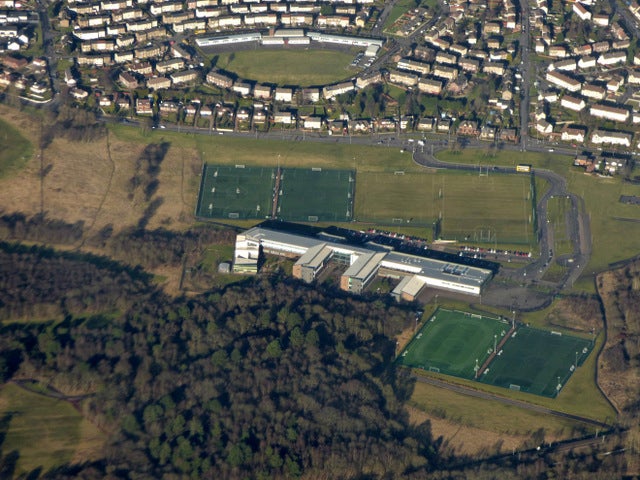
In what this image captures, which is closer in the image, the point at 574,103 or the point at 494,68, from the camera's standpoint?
the point at 574,103

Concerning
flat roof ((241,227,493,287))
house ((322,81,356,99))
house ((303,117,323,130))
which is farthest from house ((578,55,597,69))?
flat roof ((241,227,493,287))

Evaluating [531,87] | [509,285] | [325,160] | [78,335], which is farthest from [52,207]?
[531,87]

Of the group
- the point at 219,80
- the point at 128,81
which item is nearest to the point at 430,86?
the point at 219,80

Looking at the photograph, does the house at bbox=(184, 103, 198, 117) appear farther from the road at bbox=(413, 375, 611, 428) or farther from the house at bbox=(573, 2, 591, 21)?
the house at bbox=(573, 2, 591, 21)

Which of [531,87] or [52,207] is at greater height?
[531,87]

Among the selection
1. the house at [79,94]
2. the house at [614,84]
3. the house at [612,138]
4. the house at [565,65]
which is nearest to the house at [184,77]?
the house at [79,94]

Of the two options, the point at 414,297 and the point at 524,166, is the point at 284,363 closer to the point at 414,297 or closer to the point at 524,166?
the point at 414,297

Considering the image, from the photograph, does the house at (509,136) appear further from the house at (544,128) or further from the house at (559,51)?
the house at (559,51)

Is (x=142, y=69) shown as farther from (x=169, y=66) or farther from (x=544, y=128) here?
(x=544, y=128)
